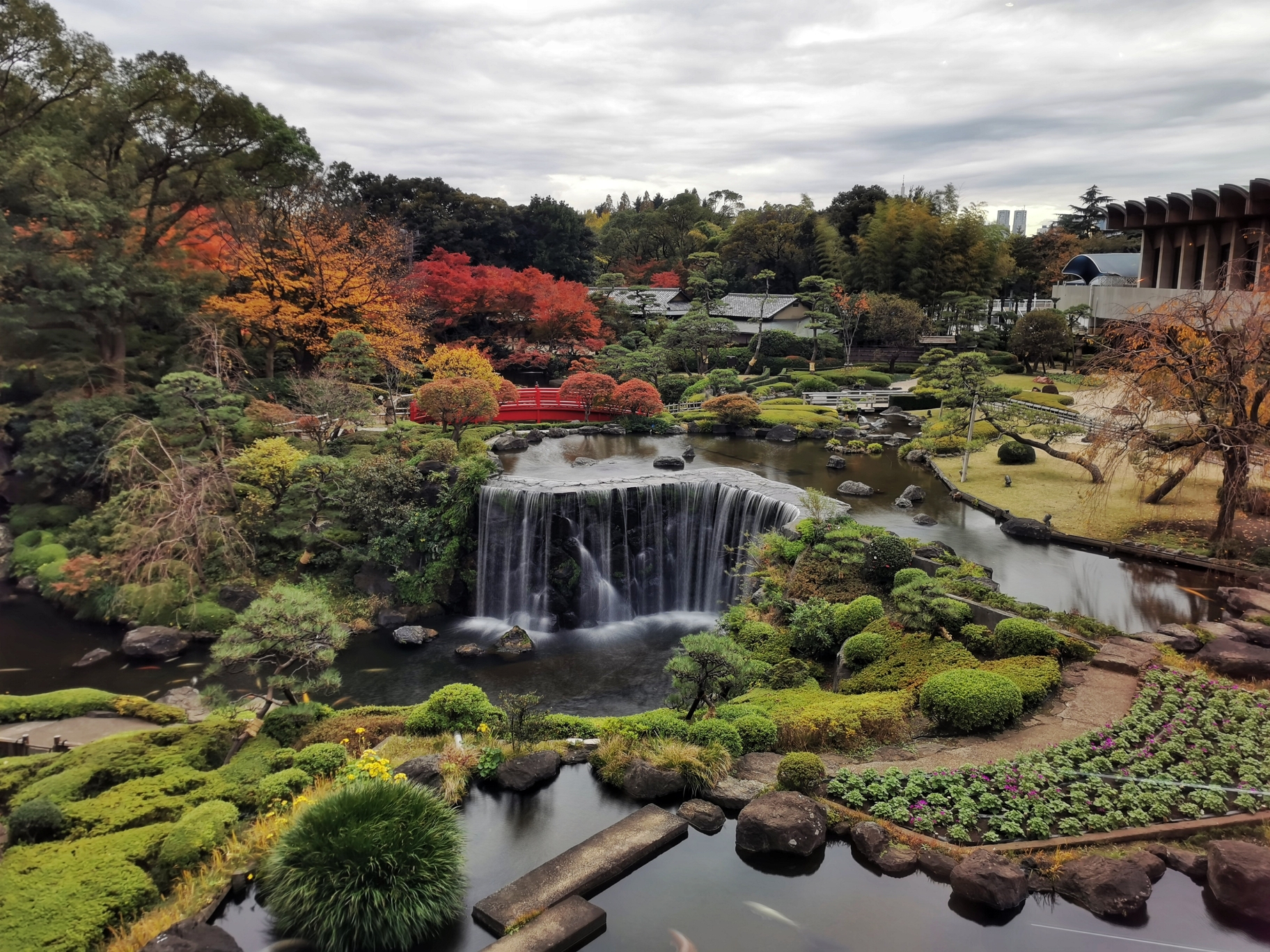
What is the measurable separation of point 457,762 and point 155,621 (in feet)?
42.0

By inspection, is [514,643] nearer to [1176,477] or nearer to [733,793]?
[733,793]

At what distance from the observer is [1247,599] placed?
15.5 meters

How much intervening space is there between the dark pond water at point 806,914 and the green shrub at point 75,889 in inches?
41.6

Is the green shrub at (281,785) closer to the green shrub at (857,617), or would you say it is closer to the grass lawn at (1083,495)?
the green shrub at (857,617)

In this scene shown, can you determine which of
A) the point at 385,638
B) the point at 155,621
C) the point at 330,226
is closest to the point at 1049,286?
the point at 330,226

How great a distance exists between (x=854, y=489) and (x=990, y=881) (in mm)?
18088

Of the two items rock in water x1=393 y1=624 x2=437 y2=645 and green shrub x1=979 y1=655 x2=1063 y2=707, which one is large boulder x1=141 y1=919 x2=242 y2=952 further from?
rock in water x1=393 y1=624 x2=437 y2=645

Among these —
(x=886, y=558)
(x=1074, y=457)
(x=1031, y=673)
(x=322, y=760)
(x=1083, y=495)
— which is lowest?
(x=322, y=760)

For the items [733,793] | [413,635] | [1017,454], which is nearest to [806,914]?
[733,793]

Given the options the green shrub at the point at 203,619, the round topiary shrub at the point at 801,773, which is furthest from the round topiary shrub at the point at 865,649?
the green shrub at the point at 203,619

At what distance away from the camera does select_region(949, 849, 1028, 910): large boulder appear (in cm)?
799

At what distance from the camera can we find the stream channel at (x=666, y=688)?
25.6 ft

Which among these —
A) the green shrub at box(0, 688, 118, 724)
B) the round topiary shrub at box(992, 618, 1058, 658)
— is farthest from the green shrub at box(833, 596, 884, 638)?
the green shrub at box(0, 688, 118, 724)

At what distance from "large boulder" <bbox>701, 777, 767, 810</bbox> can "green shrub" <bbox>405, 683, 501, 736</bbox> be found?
12.0 ft
